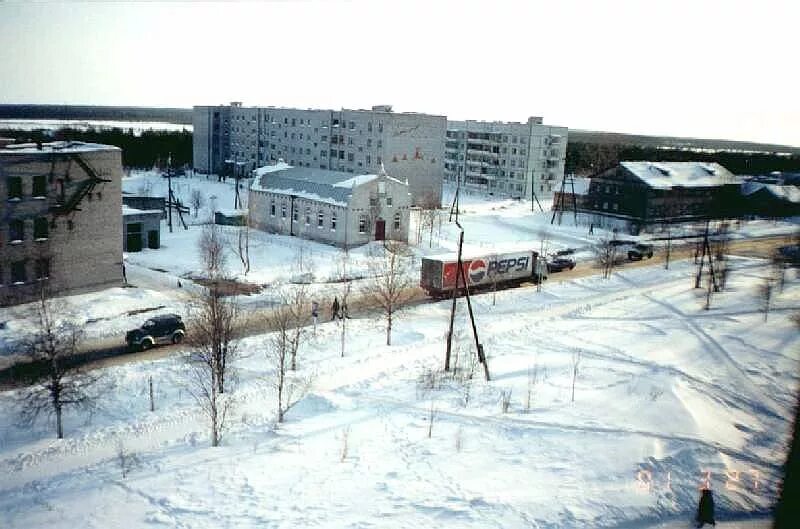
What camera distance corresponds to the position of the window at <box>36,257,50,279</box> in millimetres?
26719

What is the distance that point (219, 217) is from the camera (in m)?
48.0

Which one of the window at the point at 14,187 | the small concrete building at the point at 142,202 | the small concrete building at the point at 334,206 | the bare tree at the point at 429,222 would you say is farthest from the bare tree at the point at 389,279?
the small concrete building at the point at 142,202

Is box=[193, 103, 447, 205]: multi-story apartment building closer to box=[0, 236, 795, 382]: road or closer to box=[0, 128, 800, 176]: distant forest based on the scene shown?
box=[0, 128, 800, 176]: distant forest

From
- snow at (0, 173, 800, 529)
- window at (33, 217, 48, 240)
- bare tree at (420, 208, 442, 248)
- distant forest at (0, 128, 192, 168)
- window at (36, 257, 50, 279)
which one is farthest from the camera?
distant forest at (0, 128, 192, 168)

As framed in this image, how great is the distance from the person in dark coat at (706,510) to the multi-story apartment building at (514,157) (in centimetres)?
6035

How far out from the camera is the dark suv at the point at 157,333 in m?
21.4

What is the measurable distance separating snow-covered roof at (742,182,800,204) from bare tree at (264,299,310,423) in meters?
56.2

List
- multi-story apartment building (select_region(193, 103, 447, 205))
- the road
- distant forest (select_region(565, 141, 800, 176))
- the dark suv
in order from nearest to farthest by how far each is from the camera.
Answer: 1. the road
2. the dark suv
3. multi-story apartment building (select_region(193, 103, 447, 205))
4. distant forest (select_region(565, 141, 800, 176))

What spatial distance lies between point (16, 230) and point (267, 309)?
35.3 feet

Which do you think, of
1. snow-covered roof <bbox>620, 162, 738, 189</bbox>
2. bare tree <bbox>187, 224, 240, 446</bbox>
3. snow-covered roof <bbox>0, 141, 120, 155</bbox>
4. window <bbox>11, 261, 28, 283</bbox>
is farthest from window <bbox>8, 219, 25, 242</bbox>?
snow-covered roof <bbox>620, 162, 738, 189</bbox>

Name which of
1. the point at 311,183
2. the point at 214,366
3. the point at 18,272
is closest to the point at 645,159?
the point at 311,183

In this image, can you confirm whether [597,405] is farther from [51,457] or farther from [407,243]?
[407,243]

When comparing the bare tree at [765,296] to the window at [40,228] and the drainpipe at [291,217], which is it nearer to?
the drainpipe at [291,217]
